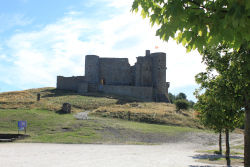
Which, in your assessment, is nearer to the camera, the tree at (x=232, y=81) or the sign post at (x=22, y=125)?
the tree at (x=232, y=81)

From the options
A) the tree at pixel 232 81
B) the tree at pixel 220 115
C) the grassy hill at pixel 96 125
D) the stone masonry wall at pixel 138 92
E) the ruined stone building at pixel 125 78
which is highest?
the ruined stone building at pixel 125 78

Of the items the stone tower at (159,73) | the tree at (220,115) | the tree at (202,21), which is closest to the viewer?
the tree at (202,21)

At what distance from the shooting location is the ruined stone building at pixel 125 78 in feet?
154

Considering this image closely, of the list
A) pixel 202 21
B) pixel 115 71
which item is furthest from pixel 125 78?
pixel 202 21

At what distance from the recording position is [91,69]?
53.0 metres

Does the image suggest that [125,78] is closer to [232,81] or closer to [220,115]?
[220,115]

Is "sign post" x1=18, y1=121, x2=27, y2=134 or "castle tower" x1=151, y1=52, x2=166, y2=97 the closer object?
"sign post" x1=18, y1=121, x2=27, y2=134

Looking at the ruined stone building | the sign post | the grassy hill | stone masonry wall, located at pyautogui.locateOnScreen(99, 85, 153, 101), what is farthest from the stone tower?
the sign post

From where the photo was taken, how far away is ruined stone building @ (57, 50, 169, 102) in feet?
154

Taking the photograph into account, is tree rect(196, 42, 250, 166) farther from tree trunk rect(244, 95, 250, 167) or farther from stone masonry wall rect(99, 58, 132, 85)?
stone masonry wall rect(99, 58, 132, 85)

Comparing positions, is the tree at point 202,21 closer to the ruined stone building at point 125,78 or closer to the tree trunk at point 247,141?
the tree trunk at point 247,141

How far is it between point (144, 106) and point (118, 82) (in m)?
18.6

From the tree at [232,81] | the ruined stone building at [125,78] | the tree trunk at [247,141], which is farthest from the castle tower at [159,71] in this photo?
the tree trunk at [247,141]

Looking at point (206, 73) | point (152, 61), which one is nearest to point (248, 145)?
point (206, 73)
